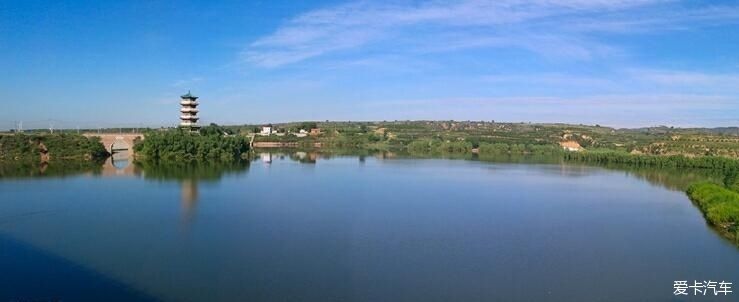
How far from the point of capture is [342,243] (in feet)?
37.1

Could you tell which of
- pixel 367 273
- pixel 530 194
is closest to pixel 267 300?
pixel 367 273

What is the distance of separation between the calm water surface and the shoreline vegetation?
2645 mm

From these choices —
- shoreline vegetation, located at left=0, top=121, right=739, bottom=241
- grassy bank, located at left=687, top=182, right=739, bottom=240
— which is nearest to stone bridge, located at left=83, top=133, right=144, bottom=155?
shoreline vegetation, located at left=0, top=121, right=739, bottom=241

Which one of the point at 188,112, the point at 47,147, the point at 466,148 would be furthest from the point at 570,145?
the point at 47,147

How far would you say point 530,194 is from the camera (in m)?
20.3

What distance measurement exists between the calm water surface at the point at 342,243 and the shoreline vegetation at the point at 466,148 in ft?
8.68

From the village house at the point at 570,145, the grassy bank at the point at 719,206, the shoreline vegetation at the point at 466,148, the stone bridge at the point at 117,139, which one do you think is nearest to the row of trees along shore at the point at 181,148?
the shoreline vegetation at the point at 466,148

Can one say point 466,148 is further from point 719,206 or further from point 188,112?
point 719,206

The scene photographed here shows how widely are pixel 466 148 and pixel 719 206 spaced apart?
37033 millimetres

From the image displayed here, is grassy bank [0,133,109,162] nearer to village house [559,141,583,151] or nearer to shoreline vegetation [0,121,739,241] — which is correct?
shoreline vegetation [0,121,739,241]

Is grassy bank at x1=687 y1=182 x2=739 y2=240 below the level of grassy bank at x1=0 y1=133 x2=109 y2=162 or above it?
below

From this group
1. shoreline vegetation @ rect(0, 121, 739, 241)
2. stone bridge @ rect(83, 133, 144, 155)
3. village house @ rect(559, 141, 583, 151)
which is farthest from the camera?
village house @ rect(559, 141, 583, 151)

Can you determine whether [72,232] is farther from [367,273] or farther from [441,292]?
[441,292]

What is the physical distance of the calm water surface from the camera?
28.0 feet
